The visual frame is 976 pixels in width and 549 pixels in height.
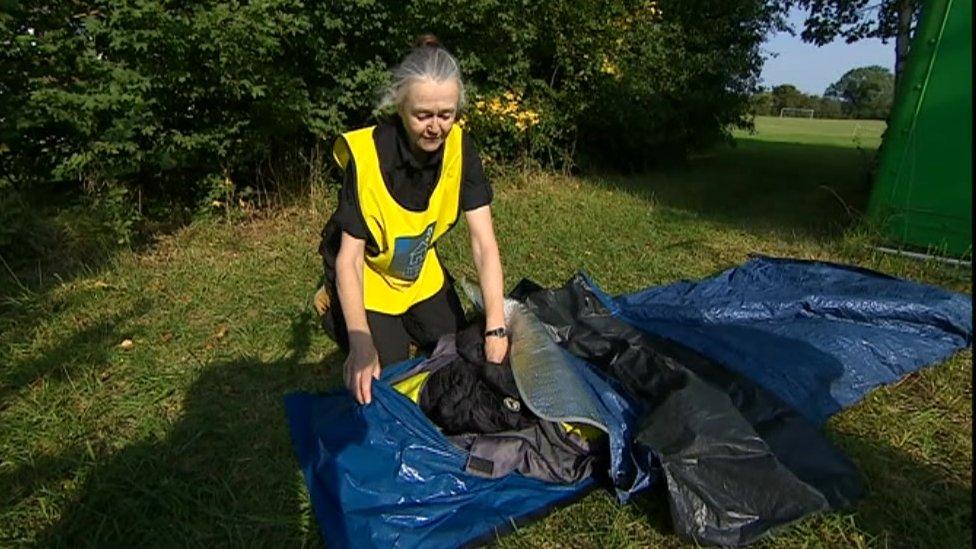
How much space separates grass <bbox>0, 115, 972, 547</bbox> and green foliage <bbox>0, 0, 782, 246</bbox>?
74cm

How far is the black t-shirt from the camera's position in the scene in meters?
2.46

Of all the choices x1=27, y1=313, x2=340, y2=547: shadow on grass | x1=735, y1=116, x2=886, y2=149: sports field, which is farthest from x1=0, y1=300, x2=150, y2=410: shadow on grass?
x1=735, y1=116, x2=886, y2=149: sports field

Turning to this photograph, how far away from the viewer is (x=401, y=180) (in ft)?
8.62

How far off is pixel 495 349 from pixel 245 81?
3793 millimetres

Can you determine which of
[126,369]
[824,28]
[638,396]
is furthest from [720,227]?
[824,28]

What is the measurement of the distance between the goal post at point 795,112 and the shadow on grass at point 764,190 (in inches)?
1906

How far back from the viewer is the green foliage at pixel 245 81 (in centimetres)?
441

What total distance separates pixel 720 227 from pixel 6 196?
6.05m

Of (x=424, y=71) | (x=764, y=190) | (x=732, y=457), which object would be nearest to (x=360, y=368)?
(x=424, y=71)

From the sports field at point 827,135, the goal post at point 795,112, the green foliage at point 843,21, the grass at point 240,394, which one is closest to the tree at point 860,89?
the goal post at point 795,112

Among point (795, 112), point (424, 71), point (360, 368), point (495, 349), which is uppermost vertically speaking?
point (424, 71)

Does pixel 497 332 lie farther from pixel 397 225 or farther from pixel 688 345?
pixel 688 345

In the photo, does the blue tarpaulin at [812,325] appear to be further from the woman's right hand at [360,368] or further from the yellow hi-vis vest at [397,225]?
the woman's right hand at [360,368]

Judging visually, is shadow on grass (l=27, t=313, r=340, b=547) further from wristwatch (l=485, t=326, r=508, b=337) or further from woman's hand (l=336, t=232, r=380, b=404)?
wristwatch (l=485, t=326, r=508, b=337)
